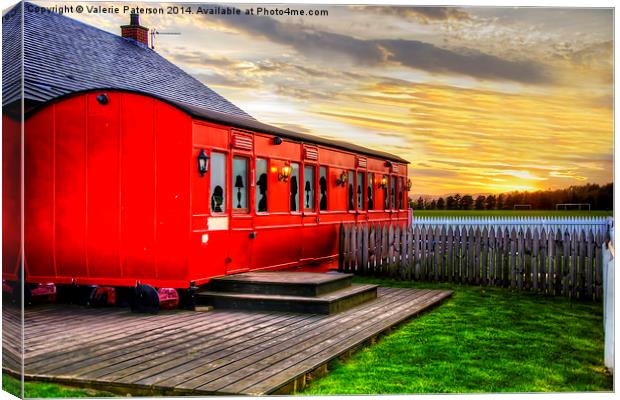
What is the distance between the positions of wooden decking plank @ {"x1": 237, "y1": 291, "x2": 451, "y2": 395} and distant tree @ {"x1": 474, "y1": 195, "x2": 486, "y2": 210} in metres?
2.36

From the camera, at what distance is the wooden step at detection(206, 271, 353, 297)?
10086 mm

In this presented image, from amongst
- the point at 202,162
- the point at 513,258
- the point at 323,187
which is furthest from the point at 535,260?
the point at 202,162

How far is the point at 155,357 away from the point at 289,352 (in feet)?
4.43

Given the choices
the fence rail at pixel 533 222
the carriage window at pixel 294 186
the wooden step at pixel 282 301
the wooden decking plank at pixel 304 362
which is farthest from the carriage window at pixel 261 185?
the fence rail at pixel 533 222

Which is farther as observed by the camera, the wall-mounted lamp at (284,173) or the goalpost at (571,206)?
the wall-mounted lamp at (284,173)

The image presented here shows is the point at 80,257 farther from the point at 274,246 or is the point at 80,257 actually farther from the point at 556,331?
the point at 556,331

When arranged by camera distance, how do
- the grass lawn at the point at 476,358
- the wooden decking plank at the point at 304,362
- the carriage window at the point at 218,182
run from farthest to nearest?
1. the carriage window at the point at 218,182
2. the grass lawn at the point at 476,358
3. the wooden decking plank at the point at 304,362

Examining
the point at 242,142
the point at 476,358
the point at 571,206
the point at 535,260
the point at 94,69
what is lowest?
the point at 476,358

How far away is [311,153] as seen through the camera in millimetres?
14250

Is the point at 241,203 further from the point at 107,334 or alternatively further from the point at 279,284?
the point at 107,334

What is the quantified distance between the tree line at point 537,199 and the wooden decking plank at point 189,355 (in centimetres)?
365

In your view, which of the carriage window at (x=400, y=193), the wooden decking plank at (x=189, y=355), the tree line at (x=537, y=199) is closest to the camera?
the wooden decking plank at (x=189, y=355)

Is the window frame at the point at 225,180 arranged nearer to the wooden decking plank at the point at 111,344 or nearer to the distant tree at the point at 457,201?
the wooden decking plank at the point at 111,344

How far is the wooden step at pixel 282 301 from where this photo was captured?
9.68 meters
